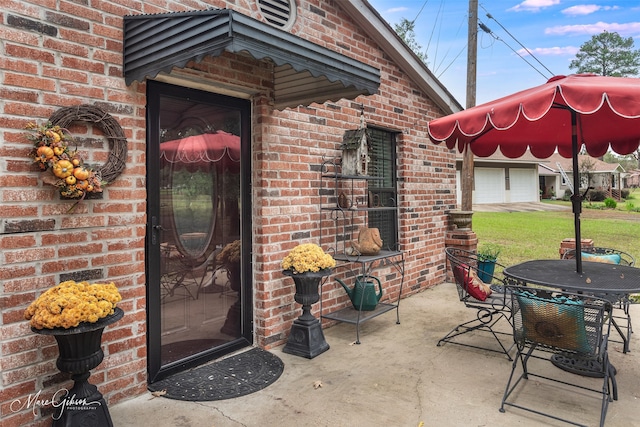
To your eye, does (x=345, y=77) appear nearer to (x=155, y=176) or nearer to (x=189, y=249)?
(x=155, y=176)

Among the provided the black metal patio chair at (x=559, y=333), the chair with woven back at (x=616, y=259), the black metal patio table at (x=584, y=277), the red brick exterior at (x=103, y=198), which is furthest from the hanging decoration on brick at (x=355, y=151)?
the chair with woven back at (x=616, y=259)

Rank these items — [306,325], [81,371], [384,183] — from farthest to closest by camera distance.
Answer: [384,183]
[306,325]
[81,371]

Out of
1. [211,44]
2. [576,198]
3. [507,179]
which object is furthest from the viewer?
[507,179]

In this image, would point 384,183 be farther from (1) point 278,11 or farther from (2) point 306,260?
(1) point 278,11

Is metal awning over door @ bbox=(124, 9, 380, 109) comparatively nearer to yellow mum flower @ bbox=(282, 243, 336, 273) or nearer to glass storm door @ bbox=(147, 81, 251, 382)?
glass storm door @ bbox=(147, 81, 251, 382)

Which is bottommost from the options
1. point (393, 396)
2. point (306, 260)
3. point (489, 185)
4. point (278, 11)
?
point (393, 396)

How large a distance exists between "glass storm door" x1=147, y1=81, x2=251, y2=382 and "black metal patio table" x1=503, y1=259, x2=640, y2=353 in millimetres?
2484

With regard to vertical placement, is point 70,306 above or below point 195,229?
below

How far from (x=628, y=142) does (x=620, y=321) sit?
199 cm

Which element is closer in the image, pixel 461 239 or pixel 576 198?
pixel 576 198

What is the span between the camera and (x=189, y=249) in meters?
3.46

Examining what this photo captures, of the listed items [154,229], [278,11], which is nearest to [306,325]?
[154,229]

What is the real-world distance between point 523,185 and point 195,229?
27174 mm

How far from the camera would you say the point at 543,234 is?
42.5ft
